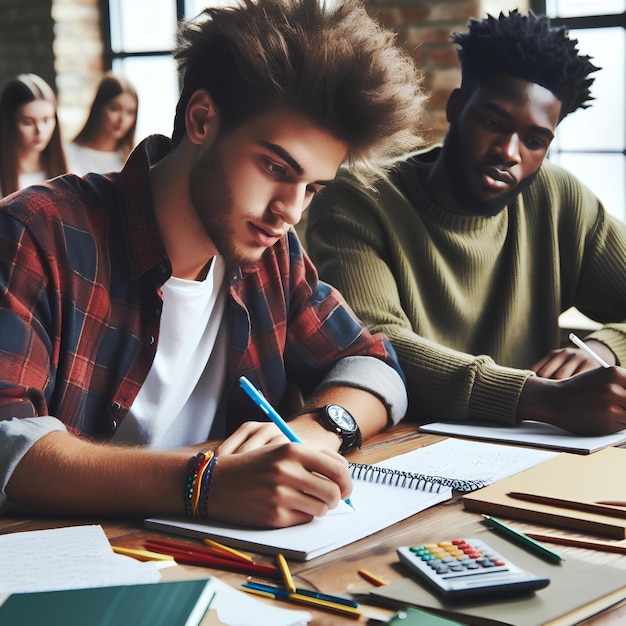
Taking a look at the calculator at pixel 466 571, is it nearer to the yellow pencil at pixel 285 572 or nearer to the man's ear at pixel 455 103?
the yellow pencil at pixel 285 572

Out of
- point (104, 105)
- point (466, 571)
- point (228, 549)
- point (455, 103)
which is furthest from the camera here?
point (104, 105)

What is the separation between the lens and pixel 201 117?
4.95ft

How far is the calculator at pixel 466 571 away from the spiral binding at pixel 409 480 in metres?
0.24

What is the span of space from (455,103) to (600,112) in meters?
1.60

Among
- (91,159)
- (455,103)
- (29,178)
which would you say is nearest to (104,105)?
(91,159)

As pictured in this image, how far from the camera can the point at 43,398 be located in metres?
1.26

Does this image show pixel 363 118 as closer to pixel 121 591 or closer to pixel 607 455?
pixel 607 455

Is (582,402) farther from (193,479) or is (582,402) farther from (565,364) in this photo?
(193,479)

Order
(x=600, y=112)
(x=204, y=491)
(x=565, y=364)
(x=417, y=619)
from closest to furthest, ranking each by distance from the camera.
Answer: (x=417, y=619) → (x=204, y=491) → (x=565, y=364) → (x=600, y=112)

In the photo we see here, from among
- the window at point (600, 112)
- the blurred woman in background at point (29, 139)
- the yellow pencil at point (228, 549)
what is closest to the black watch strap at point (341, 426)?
the yellow pencil at point (228, 549)

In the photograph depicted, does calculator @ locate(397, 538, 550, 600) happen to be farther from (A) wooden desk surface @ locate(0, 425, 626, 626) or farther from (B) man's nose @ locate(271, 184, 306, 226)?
(B) man's nose @ locate(271, 184, 306, 226)

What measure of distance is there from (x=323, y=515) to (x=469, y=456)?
391mm

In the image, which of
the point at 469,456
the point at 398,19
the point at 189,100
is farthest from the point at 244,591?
the point at 398,19

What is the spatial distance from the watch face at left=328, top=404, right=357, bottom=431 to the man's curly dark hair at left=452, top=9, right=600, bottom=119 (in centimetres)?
88
